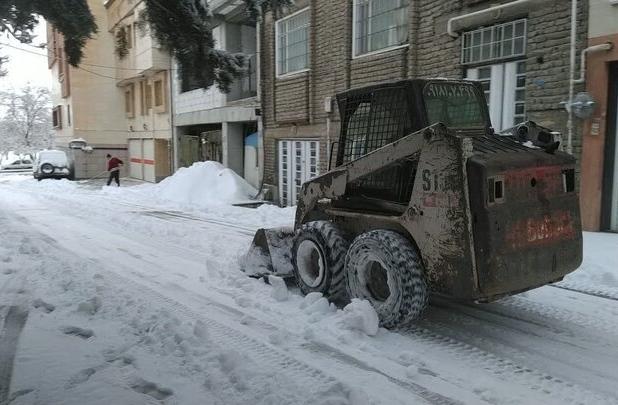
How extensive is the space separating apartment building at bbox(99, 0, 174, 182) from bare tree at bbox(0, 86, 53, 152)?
3999 cm

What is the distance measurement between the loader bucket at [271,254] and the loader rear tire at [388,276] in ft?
4.68

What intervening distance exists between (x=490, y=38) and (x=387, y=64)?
294 centimetres

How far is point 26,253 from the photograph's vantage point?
8.62 meters

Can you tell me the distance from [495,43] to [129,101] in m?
27.7

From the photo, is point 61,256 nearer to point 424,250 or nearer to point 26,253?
point 26,253

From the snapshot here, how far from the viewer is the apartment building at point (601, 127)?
8.14 meters

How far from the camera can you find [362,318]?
15.6 ft

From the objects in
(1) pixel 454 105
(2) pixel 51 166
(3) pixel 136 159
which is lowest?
(2) pixel 51 166

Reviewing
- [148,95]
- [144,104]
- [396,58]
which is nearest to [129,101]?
[144,104]

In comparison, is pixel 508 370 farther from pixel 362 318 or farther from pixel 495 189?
pixel 495 189

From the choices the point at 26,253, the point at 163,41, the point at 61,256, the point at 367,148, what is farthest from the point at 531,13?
the point at 26,253

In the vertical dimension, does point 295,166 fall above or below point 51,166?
above

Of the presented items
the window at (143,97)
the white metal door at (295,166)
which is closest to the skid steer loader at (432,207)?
the white metal door at (295,166)

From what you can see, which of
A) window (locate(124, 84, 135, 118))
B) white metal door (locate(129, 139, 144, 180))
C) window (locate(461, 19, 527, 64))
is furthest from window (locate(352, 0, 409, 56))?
window (locate(124, 84, 135, 118))
